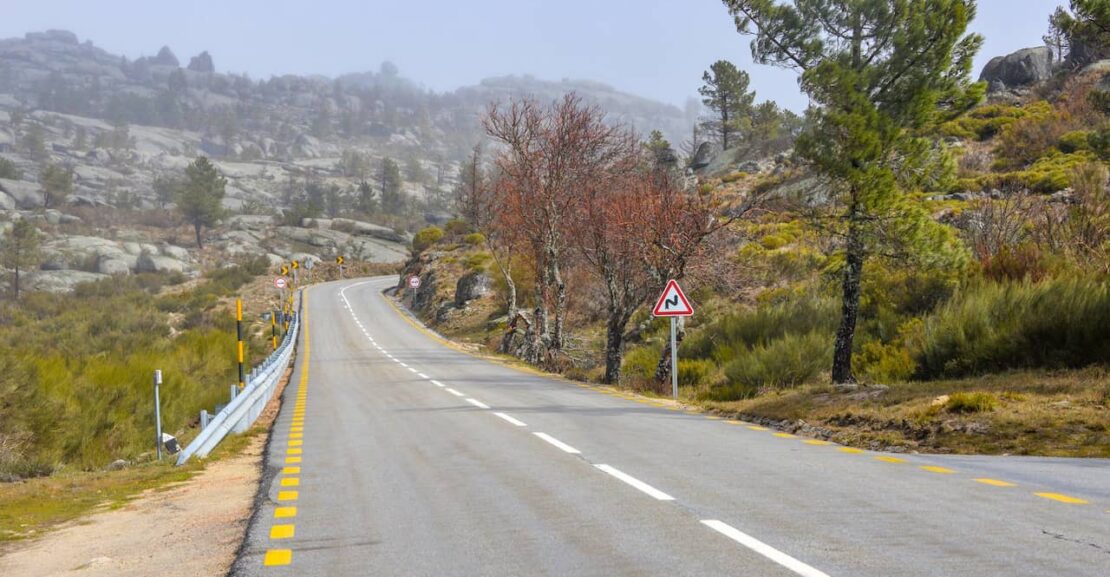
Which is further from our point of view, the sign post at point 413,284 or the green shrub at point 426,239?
the green shrub at point 426,239

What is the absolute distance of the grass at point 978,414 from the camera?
949cm

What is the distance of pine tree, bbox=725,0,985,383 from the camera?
1353cm

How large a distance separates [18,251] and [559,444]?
255 feet

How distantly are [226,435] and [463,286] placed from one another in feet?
136

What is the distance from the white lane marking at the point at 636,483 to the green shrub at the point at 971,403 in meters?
5.35

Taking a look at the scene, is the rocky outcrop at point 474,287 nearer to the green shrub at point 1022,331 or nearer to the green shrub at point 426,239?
the green shrub at point 426,239

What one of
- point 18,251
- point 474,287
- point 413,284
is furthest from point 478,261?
point 18,251

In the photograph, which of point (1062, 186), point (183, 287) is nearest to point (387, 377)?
point (1062, 186)

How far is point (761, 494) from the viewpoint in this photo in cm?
688

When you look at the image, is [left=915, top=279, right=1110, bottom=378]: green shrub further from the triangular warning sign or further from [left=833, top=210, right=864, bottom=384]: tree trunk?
the triangular warning sign

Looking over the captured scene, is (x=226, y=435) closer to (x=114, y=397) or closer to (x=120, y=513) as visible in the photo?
(x=114, y=397)

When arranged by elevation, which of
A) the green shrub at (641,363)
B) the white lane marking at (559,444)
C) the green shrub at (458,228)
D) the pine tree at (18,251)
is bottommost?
the green shrub at (641,363)

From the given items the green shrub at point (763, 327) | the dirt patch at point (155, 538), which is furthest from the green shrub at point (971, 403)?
the dirt patch at point (155, 538)

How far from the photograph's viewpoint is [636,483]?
7527mm
